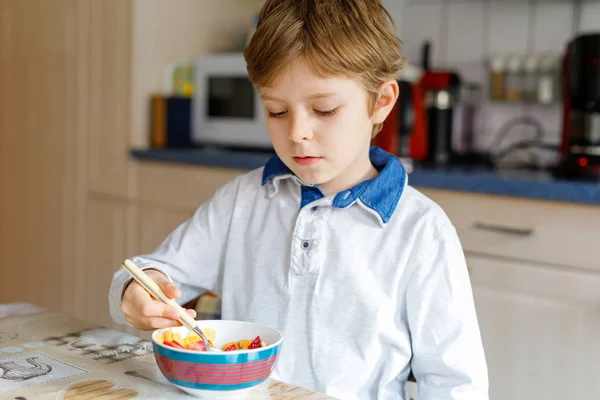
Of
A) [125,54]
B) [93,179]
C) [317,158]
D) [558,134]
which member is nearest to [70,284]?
[93,179]

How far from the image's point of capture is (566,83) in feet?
6.61

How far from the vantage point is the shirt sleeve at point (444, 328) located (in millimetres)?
963

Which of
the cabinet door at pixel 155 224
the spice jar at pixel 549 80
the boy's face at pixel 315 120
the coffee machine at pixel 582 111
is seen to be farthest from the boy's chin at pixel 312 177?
the spice jar at pixel 549 80

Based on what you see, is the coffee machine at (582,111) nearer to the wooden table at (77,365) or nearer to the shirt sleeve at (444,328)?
the shirt sleeve at (444,328)

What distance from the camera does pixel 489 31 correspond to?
2.47 meters

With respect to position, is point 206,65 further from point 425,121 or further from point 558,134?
point 558,134

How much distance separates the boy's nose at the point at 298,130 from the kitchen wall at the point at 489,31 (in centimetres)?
160

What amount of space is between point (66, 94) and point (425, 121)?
4.21 ft

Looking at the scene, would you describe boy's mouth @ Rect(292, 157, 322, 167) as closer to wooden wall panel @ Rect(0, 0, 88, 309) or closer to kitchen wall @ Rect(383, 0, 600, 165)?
kitchen wall @ Rect(383, 0, 600, 165)

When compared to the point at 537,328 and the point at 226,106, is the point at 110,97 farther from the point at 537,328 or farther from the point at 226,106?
the point at 537,328

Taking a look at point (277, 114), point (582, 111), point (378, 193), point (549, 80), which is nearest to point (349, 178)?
point (378, 193)

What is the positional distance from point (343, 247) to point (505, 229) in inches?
32.6

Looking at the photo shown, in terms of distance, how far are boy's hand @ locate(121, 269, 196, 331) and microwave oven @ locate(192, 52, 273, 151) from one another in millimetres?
1572

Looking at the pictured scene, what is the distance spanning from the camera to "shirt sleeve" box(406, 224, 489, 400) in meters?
0.96
